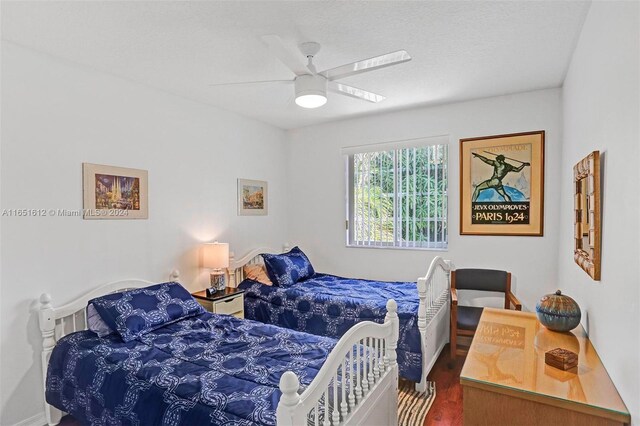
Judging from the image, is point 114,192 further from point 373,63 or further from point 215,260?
point 373,63

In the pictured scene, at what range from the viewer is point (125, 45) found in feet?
7.75

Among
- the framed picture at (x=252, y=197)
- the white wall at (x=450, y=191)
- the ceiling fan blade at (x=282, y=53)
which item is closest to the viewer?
the ceiling fan blade at (x=282, y=53)

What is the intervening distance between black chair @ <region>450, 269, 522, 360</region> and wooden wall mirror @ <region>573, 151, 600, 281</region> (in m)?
1.23

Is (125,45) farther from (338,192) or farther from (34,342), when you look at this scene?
(338,192)

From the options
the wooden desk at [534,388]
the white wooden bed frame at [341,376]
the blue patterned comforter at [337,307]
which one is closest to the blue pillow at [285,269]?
the blue patterned comforter at [337,307]

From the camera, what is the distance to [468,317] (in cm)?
324

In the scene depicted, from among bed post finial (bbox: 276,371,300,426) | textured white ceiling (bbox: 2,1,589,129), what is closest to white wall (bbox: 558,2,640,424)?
textured white ceiling (bbox: 2,1,589,129)

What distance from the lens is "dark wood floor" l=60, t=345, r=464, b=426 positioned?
2.40 meters

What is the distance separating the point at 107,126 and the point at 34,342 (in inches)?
64.9

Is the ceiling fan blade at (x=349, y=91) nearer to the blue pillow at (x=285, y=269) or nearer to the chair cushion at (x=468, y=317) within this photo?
the blue pillow at (x=285, y=269)

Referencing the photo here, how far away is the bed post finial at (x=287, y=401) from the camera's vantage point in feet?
4.02

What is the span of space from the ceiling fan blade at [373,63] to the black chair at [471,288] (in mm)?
2151

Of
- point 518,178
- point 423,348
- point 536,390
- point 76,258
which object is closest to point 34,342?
point 76,258

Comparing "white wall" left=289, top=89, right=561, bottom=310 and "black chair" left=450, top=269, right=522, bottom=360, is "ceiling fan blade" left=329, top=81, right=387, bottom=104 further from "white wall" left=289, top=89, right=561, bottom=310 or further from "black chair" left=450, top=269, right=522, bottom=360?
"black chair" left=450, top=269, right=522, bottom=360
